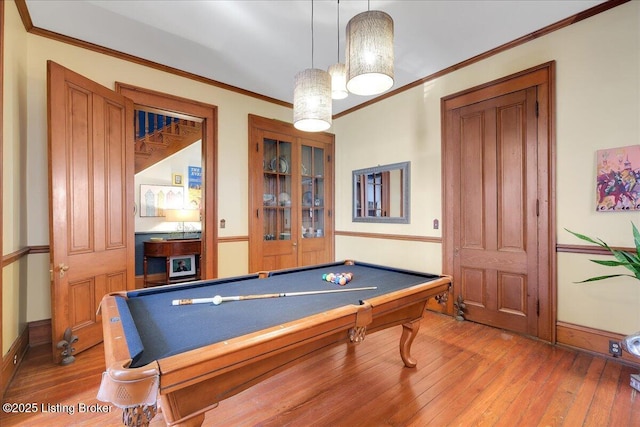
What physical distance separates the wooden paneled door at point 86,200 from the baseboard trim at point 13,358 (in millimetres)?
239

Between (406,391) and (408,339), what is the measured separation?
378 mm

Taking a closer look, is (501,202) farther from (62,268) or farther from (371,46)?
(62,268)

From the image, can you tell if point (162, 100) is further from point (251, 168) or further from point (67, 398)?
point (67, 398)

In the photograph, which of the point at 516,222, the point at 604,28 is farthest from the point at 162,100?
the point at 604,28

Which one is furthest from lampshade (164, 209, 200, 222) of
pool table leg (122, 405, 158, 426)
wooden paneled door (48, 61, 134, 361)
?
pool table leg (122, 405, 158, 426)

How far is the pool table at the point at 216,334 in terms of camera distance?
3.04ft

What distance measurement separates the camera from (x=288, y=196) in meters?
4.38

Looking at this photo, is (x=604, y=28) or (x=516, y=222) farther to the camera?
(x=516, y=222)

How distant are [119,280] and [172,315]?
5.91 ft

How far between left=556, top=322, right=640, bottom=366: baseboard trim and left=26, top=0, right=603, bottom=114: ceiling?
261 centimetres

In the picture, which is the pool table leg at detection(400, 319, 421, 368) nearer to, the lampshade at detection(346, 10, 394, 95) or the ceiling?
the lampshade at detection(346, 10, 394, 95)

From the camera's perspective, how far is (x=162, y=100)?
3268mm

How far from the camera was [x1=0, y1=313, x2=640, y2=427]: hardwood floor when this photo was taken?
5.48 ft

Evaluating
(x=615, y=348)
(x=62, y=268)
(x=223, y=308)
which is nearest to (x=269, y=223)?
(x=62, y=268)
